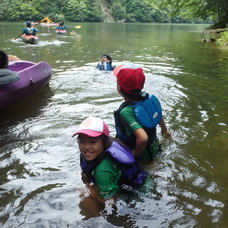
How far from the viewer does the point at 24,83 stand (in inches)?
223

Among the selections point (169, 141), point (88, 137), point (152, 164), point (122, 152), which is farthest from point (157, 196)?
point (169, 141)

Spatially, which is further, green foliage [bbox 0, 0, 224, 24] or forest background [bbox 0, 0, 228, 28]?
green foliage [bbox 0, 0, 224, 24]

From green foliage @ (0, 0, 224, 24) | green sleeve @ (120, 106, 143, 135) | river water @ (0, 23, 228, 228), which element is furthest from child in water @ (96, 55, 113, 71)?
green foliage @ (0, 0, 224, 24)

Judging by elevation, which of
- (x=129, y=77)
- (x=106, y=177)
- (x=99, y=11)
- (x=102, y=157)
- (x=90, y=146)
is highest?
(x=99, y=11)

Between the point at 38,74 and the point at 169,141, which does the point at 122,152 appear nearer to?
the point at 169,141

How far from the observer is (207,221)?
8.15 ft

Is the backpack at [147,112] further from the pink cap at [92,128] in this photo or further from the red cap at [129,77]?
the pink cap at [92,128]

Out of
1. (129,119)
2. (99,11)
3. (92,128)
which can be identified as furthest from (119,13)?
(92,128)

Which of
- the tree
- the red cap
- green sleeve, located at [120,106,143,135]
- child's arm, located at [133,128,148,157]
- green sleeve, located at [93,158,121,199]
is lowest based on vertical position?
green sleeve, located at [93,158,121,199]

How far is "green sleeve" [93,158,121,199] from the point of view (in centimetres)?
230

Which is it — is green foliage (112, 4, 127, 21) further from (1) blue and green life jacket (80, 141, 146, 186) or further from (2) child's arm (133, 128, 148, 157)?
(1) blue and green life jacket (80, 141, 146, 186)

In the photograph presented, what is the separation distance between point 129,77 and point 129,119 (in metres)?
0.42

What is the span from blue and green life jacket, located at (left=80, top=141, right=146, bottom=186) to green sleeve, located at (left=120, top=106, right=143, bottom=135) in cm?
27

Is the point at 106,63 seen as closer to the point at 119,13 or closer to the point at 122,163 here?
the point at 122,163
